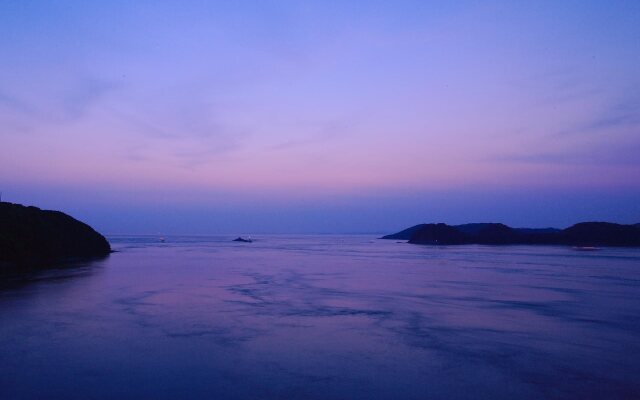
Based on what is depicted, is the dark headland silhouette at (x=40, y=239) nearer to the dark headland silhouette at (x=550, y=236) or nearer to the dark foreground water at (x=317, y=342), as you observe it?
the dark foreground water at (x=317, y=342)

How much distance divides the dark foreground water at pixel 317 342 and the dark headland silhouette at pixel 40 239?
416 inches

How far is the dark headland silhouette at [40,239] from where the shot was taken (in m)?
29.5

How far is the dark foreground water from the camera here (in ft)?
24.6

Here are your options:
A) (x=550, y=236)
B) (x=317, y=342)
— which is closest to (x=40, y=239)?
(x=317, y=342)

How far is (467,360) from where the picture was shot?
30.0ft

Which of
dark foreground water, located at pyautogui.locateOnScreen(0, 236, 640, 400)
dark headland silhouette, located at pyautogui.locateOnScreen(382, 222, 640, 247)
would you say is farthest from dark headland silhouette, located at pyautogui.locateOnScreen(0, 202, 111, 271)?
dark headland silhouette, located at pyautogui.locateOnScreen(382, 222, 640, 247)

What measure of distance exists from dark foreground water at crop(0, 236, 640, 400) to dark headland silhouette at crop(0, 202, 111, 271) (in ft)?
34.7

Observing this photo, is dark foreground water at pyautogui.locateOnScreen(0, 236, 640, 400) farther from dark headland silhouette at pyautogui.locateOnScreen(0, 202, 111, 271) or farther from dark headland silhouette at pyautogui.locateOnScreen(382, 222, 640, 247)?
dark headland silhouette at pyautogui.locateOnScreen(382, 222, 640, 247)

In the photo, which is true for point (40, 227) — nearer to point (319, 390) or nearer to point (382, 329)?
point (382, 329)

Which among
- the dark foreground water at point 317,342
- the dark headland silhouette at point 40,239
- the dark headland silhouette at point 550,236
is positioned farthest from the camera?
the dark headland silhouette at point 550,236

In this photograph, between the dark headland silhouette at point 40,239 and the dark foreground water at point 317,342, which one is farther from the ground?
the dark headland silhouette at point 40,239

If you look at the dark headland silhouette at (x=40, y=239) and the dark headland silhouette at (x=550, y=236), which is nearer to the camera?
the dark headland silhouette at (x=40, y=239)

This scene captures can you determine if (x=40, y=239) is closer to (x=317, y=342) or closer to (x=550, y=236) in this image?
(x=317, y=342)

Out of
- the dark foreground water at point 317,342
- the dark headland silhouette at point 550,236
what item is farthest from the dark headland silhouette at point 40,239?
the dark headland silhouette at point 550,236
